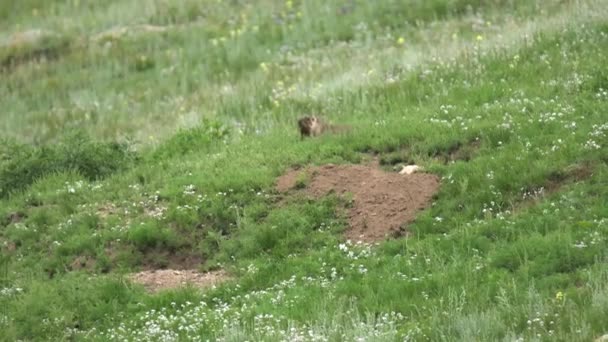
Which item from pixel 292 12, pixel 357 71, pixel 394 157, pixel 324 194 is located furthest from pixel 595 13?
pixel 292 12

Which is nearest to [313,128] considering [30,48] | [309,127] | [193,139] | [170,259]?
[309,127]

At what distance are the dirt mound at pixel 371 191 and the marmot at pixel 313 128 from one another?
3.81ft

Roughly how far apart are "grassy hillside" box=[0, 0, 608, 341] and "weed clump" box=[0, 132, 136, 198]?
0.03 m

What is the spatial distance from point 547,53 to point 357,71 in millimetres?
3033

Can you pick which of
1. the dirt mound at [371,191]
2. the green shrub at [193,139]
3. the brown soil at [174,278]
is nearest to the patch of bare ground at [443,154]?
the dirt mound at [371,191]

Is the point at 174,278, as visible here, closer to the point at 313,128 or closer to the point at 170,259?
the point at 170,259

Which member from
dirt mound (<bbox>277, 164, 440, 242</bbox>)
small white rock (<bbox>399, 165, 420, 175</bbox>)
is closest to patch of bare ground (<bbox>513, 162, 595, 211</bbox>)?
dirt mound (<bbox>277, 164, 440, 242</bbox>)

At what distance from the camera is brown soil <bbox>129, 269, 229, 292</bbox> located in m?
9.57

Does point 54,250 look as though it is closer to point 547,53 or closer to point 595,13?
point 547,53

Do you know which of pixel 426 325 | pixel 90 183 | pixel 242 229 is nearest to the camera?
pixel 426 325

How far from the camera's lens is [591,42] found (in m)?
13.5

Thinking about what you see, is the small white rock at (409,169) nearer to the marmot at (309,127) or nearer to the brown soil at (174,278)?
the marmot at (309,127)

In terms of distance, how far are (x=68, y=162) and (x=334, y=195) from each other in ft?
14.1

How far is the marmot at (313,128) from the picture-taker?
12.5 metres
